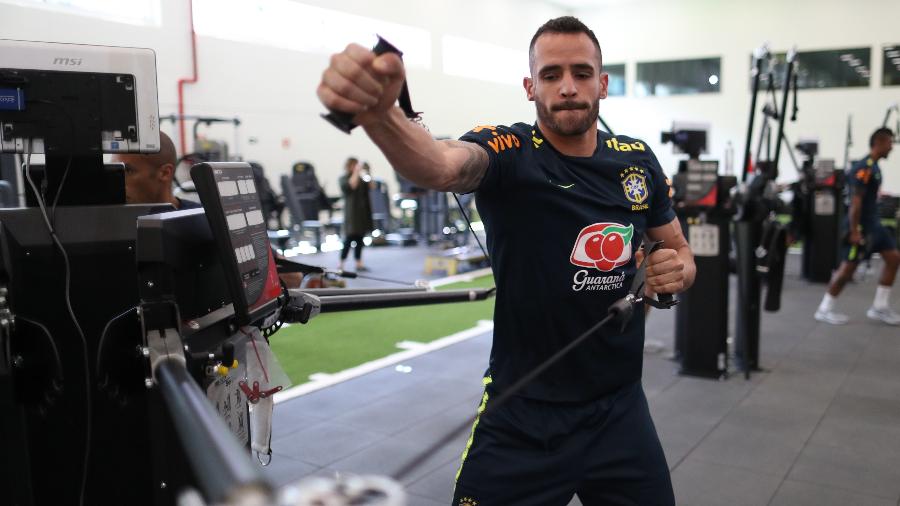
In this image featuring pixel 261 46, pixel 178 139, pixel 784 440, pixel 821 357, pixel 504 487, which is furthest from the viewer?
pixel 261 46

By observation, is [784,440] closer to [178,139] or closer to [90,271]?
[90,271]

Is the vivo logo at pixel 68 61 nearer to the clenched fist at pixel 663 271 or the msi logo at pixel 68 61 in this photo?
the msi logo at pixel 68 61

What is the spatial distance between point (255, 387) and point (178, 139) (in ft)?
29.2

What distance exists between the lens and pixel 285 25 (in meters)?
11.4

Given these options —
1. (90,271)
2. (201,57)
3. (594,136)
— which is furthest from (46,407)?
(201,57)

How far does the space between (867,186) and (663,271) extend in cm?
584

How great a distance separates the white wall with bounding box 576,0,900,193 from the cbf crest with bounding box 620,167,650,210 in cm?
1489

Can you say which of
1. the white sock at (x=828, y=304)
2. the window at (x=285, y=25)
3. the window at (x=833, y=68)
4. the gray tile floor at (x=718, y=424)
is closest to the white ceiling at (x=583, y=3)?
the window at (x=833, y=68)

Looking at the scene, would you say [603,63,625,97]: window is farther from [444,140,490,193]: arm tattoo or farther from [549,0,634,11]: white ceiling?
[444,140,490,193]: arm tattoo

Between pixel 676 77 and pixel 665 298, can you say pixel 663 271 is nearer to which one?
pixel 665 298

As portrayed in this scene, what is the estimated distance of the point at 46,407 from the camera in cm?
172

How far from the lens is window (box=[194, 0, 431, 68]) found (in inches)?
407

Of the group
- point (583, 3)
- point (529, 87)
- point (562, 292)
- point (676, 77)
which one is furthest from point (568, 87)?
point (583, 3)

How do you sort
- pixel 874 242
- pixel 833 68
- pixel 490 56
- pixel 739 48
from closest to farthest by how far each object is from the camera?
pixel 874 242
pixel 833 68
pixel 490 56
pixel 739 48
